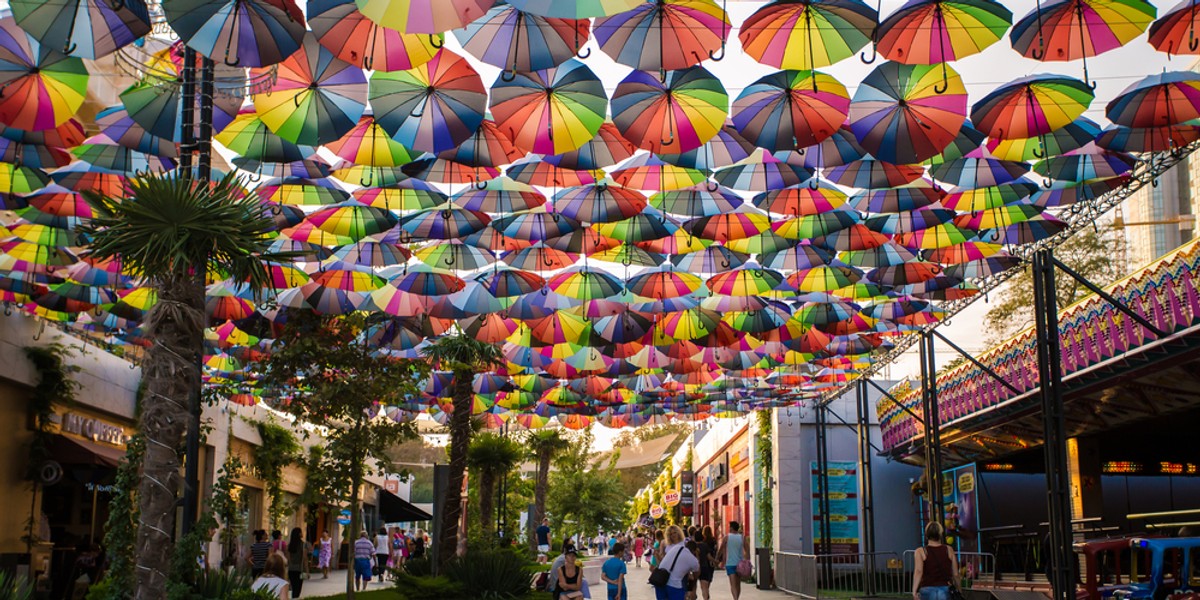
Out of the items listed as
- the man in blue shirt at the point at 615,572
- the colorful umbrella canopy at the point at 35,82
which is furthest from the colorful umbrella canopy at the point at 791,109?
the colorful umbrella canopy at the point at 35,82

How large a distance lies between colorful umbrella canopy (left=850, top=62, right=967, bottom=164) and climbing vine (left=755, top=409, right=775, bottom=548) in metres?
24.8

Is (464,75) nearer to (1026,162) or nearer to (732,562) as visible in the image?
(1026,162)

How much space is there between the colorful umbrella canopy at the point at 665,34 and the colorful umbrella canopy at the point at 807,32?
37 cm

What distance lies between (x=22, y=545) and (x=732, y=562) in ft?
42.1

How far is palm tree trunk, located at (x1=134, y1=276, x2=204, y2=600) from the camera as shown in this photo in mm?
9164

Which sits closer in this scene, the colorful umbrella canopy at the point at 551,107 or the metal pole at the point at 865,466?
the colorful umbrella canopy at the point at 551,107

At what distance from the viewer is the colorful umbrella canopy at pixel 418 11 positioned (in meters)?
9.22

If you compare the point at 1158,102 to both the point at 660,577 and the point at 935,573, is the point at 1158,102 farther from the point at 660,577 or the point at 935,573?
the point at 660,577

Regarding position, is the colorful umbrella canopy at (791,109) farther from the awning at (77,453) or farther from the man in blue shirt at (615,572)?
the awning at (77,453)

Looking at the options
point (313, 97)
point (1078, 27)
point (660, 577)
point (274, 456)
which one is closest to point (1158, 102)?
point (1078, 27)

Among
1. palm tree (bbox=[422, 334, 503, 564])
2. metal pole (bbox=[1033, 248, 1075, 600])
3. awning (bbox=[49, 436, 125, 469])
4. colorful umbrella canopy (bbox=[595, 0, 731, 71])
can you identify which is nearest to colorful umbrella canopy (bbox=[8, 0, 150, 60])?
colorful umbrella canopy (bbox=[595, 0, 731, 71])

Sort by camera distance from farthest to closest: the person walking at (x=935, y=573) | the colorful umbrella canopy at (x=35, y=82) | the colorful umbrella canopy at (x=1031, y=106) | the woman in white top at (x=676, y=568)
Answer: the woman in white top at (x=676, y=568)
the colorful umbrella canopy at (x=1031, y=106)
the colorful umbrella canopy at (x=35, y=82)
the person walking at (x=935, y=573)

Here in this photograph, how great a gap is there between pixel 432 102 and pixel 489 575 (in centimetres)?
1076

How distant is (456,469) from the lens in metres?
22.8
